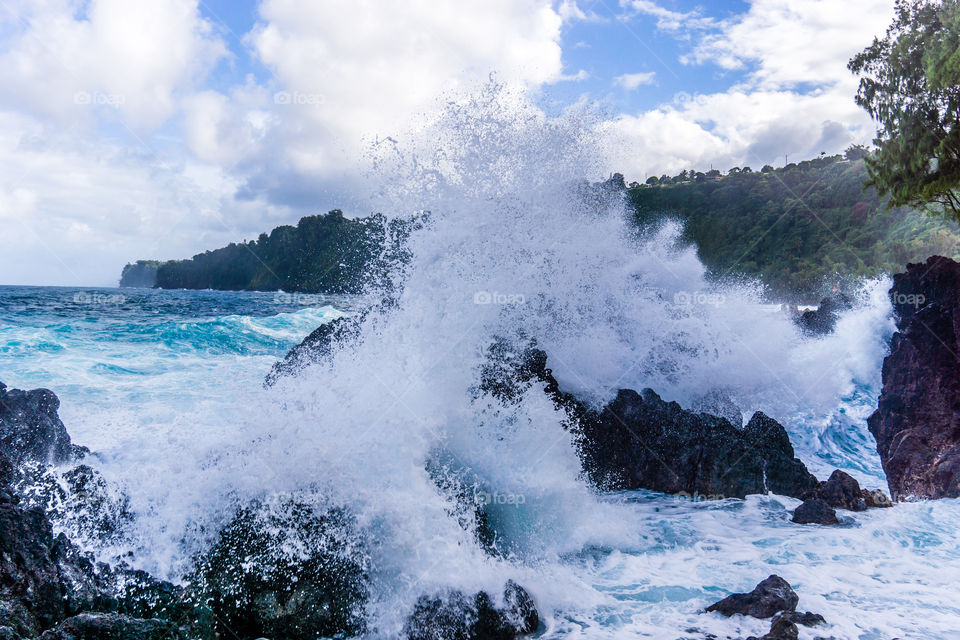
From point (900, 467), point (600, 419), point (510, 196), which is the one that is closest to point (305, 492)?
point (600, 419)

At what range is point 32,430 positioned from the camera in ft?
19.6

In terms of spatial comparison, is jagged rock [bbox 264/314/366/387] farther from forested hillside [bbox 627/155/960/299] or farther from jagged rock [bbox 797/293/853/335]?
forested hillside [bbox 627/155/960/299]

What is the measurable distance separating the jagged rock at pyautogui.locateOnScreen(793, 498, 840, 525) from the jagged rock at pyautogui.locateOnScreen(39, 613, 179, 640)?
6.47 metres

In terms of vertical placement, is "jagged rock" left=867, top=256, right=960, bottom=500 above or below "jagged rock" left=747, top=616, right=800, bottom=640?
above

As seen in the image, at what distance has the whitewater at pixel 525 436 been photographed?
451cm

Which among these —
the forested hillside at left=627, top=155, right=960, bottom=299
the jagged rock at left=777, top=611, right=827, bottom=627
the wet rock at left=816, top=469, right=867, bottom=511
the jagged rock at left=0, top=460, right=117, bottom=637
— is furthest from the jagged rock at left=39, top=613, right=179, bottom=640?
the forested hillside at left=627, top=155, right=960, bottom=299

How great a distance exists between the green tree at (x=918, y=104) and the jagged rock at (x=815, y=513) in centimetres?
641

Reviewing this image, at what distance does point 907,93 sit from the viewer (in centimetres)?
961

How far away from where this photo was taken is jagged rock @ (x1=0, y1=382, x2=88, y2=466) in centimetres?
577

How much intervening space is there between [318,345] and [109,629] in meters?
6.11

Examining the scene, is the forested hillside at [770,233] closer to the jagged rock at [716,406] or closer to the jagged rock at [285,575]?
the jagged rock at [716,406]

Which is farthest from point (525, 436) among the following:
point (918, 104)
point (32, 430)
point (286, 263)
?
point (286, 263)

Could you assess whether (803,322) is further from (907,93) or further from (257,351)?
(257,351)

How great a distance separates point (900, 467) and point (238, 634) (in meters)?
9.20
